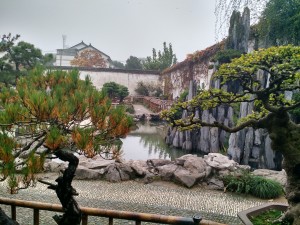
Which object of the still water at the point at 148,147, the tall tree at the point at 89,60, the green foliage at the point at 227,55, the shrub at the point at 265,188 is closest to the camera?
the shrub at the point at 265,188

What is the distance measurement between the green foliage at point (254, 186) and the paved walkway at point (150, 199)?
15 centimetres

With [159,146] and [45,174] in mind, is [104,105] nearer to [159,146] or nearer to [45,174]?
[45,174]

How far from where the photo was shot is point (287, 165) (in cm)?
229

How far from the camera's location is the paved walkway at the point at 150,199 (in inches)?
130

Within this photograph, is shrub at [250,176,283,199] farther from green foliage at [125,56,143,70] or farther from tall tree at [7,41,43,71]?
green foliage at [125,56,143,70]

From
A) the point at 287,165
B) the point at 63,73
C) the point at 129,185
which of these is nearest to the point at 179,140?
the point at 129,185

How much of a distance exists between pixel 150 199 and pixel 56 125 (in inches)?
101

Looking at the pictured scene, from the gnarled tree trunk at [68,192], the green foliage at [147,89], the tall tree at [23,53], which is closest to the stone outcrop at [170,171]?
the gnarled tree trunk at [68,192]

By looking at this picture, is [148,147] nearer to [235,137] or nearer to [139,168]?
[235,137]

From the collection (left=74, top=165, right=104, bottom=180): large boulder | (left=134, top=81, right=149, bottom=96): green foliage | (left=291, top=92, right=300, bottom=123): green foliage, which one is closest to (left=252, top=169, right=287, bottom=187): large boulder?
(left=291, top=92, right=300, bottom=123): green foliage

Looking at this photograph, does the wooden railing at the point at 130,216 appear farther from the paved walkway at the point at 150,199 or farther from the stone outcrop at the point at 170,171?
the stone outcrop at the point at 170,171

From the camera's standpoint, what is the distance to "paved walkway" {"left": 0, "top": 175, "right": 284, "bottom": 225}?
10.8 ft

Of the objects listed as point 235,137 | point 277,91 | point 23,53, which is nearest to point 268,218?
point 277,91

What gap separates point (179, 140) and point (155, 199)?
12.8 ft
